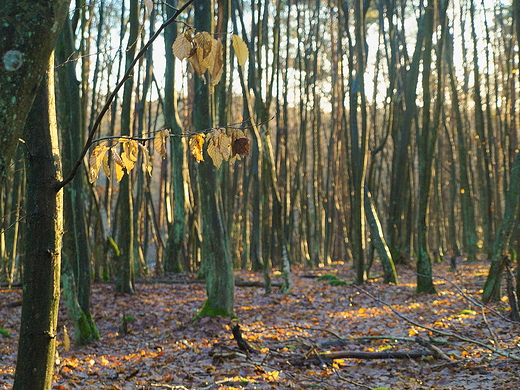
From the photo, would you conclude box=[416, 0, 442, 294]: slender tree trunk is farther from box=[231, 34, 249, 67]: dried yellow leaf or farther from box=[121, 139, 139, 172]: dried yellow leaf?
box=[231, 34, 249, 67]: dried yellow leaf

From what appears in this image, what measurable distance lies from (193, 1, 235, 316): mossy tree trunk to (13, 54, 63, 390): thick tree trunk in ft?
16.4

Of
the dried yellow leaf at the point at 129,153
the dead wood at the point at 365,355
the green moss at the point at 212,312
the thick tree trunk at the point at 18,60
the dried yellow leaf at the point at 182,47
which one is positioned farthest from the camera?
the green moss at the point at 212,312

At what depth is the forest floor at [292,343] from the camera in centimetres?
491

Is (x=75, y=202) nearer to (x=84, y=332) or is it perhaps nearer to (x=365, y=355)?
(x=84, y=332)

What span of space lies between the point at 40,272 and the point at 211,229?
201 inches

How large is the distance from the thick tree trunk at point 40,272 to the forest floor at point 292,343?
1995 mm

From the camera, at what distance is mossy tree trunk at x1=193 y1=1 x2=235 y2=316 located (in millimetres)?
7660

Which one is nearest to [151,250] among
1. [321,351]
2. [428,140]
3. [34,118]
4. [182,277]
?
[182,277]

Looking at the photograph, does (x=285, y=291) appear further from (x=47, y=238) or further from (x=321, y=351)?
(x=47, y=238)

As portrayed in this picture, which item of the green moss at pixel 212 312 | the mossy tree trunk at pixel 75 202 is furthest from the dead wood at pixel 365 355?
the mossy tree trunk at pixel 75 202

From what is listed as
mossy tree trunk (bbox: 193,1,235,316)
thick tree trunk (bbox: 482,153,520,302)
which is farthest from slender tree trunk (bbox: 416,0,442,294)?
mossy tree trunk (bbox: 193,1,235,316)

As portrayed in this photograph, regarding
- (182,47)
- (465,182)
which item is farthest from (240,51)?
(465,182)

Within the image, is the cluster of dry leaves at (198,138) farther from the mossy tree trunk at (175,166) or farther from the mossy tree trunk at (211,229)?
the mossy tree trunk at (175,166)

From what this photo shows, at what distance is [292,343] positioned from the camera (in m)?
6.46
